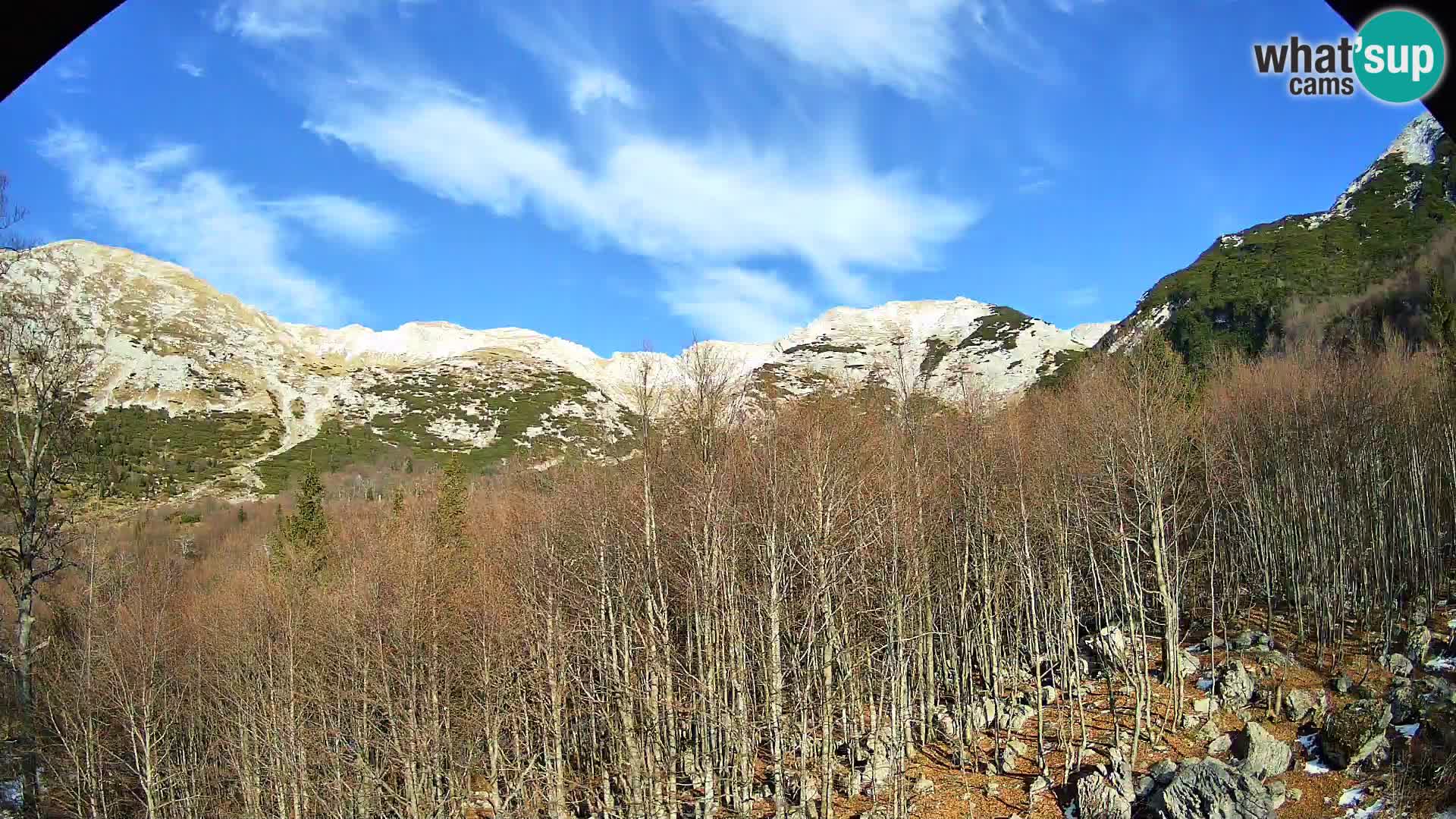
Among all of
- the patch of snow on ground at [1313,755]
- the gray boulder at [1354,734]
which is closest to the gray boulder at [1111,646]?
the patch of snow on ground at [1313,755]

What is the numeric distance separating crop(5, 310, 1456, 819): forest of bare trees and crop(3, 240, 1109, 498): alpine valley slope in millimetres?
50632

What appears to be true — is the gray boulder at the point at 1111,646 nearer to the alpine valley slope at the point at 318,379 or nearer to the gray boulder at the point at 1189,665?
the gray boulder at the point at 1189,665

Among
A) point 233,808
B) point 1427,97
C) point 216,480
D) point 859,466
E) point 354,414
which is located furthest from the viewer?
point 354,414

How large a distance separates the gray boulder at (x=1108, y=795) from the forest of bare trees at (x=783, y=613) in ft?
5.43

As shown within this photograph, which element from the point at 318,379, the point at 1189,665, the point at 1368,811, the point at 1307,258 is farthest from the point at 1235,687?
the point at 318,379

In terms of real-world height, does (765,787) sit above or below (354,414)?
below

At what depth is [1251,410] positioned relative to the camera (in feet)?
113

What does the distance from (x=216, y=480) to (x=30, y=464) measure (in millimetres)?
98670

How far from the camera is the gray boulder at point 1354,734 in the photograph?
62.5 feet

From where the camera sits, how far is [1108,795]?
18.4 metres

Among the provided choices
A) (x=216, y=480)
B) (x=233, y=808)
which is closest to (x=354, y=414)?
(x=216, y=480)

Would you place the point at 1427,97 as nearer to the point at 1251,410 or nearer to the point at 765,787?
the point at 765,787

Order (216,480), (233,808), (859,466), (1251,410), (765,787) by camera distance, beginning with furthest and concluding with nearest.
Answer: (216,480) → (1251,410) → (233,808) → (859,466) → (765,787)

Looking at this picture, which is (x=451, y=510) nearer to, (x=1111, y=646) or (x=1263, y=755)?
(x=1111, y=646)
